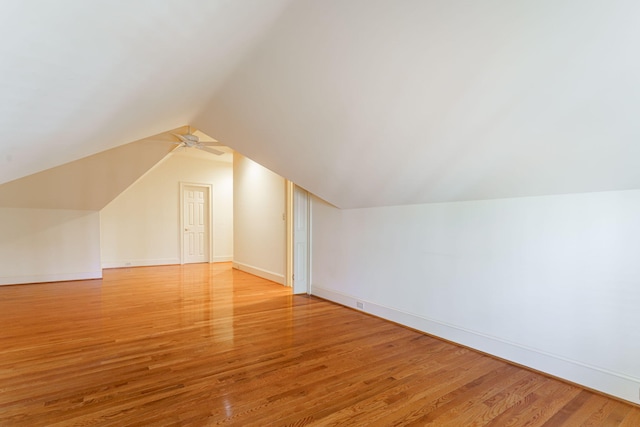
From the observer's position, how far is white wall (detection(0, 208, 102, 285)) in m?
5.59

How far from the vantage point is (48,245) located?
583cm

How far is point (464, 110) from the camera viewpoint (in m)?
2.06

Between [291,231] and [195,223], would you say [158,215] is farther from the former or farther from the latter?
[291,231]

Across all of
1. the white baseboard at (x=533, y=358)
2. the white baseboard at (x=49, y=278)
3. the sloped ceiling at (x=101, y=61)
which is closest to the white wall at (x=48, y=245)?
the white baseboard at (x=49, y=278)

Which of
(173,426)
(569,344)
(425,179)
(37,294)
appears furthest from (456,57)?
(37,294)

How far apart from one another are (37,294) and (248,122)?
14.9 feet

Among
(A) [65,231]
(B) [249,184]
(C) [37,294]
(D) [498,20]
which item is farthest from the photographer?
(B) [249,184]

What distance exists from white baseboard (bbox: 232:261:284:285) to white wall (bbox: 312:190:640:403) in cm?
234

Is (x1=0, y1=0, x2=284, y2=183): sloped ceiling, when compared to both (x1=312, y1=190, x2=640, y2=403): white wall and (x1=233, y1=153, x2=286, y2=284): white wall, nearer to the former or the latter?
(x1=312, y1=190, x2=640, y2=403): white wall

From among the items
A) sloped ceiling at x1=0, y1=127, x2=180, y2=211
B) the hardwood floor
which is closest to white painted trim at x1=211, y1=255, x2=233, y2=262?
sloped ceiling at x1=0, y1=127, x2=180, y2=211

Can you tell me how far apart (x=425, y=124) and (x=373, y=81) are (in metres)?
0.49

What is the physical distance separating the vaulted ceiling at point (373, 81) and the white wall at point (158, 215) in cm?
469

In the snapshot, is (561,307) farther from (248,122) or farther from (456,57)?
(248,122)

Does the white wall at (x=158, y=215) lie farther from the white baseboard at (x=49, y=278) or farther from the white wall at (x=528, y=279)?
the white wall at (x=528, y=279)
